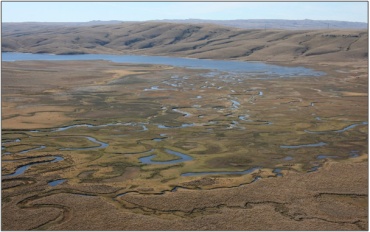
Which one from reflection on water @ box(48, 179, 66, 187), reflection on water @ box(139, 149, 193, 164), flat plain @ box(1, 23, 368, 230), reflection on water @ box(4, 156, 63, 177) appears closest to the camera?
flat plain @ box(1, 23, 368, 230)

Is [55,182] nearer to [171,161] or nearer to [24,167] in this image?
[24,167]

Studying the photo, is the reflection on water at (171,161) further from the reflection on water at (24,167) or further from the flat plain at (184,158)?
the reflection on water at (24,167)

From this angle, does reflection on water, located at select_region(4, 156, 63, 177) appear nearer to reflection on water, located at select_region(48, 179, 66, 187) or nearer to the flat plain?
the flat plain

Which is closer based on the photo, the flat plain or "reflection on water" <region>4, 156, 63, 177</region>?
the flat plain

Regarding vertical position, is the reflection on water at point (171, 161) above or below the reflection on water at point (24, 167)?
below

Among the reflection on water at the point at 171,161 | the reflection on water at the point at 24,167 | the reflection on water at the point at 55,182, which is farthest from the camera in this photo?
the reflection on water at the point at 171,161

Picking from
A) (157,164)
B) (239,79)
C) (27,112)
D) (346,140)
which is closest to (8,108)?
(27,112)

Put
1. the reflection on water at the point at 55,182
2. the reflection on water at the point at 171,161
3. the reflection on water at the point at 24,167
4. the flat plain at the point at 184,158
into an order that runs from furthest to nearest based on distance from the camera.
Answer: the reflection on water at the point at 171,161
the reflection on water at the point at 24,167
the reflection on water at the point at 55,182
the flat plain at the point at 184,158

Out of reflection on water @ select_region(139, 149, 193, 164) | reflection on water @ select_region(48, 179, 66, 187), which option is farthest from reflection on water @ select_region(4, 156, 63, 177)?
reflection on water @ select_region(139, 149, 193, 164)

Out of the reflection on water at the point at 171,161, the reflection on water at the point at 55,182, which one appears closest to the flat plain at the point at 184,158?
the reflection on water at the point at 171,161

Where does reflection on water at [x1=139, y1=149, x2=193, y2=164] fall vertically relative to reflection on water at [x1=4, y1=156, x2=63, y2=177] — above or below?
below
